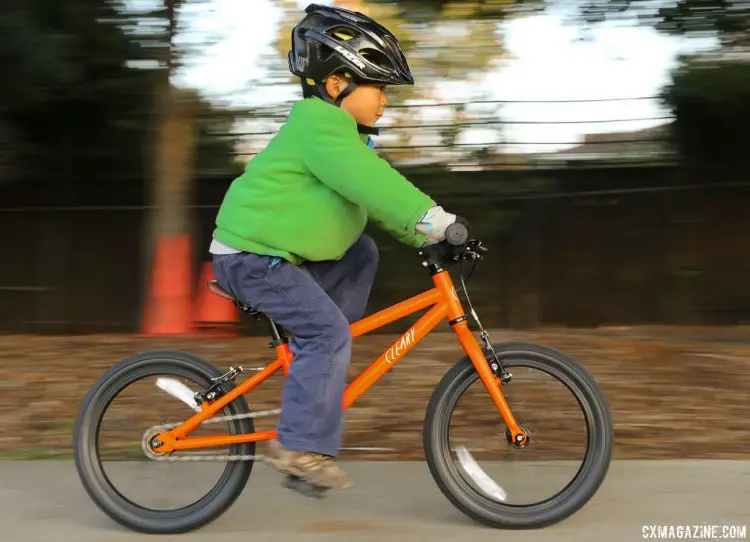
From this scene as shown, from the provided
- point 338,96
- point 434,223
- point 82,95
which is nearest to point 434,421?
point 434,223

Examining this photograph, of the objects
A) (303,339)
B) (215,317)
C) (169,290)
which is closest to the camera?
(303,339)

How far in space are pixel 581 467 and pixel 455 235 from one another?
103 cm

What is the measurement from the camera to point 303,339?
11.4 feet

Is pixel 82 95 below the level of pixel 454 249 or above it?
below

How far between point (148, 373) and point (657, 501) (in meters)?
2.14

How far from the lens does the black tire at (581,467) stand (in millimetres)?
3539

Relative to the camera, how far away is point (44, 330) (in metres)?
8.72

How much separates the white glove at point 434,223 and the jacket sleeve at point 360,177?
2 centimetres

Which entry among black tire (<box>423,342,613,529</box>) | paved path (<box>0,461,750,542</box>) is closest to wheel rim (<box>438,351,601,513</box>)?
black tire (<box>423,342,613,529</box>)

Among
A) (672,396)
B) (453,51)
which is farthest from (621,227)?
(672,396)

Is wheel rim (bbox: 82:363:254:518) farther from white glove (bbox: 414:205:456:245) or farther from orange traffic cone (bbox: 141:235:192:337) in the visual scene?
orange traffic cone (bbox: 141:235:192:337)

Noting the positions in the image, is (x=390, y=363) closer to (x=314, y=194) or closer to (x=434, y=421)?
(x=434, y=421)

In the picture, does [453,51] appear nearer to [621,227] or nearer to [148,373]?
[621,227]

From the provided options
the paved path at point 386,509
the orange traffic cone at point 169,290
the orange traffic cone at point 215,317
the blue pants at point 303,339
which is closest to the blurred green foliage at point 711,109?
the paved path at point 386,509
